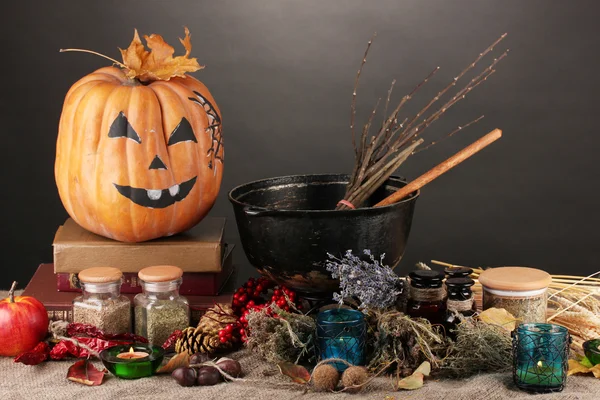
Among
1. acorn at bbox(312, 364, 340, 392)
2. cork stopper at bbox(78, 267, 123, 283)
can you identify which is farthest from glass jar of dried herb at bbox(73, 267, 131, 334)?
acorn at bbox(312, 364, 340, 392)

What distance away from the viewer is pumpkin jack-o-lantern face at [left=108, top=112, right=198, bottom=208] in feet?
8.34

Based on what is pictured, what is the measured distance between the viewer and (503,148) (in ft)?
13.3

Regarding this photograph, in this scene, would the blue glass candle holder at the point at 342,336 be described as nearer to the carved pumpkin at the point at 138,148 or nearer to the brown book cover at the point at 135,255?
the brown book cover at the point at 135,255

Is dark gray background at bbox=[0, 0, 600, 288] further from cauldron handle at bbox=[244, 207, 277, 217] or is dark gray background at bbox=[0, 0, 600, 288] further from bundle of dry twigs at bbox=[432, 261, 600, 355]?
cauldron handle at bbox=[244, 207, 277, 217]

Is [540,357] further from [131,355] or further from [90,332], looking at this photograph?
[90,332]

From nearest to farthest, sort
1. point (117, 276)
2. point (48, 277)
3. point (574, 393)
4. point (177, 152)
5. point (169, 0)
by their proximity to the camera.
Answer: point (574, 393)
point (117, 276)
point (177, 152)
point (48, 277)
point (169, 0)

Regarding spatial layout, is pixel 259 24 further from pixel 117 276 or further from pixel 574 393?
pixel 574 393

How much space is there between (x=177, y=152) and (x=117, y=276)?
0.42m

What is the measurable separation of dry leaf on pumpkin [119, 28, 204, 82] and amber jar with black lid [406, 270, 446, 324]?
903 mm

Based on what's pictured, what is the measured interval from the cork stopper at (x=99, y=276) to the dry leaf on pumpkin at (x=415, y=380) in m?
0.74

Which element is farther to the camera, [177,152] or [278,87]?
[278,87]

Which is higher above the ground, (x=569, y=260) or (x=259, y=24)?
(x=259, y=24)

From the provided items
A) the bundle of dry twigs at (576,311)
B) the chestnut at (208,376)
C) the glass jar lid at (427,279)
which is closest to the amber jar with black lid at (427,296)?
the glass jar lid at (427,279)

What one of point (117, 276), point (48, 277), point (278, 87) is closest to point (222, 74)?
point (278, 87)
